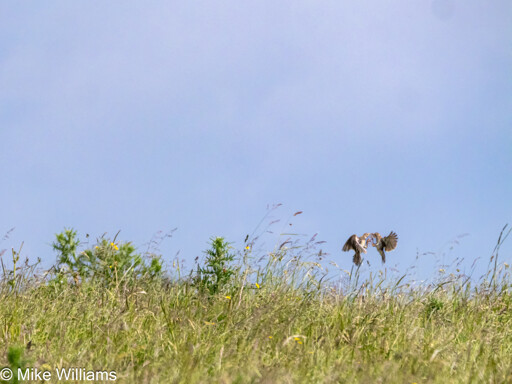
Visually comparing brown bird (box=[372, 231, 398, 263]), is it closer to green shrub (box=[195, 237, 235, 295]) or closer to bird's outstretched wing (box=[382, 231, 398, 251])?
bird's outstretched wing (box=[382, 231, 398, 251])

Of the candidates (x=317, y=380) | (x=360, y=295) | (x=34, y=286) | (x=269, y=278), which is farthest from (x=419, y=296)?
(x=34, y=286)

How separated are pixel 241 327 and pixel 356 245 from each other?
3.96 m

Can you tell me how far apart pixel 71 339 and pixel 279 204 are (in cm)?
281

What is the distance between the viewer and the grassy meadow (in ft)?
10.8

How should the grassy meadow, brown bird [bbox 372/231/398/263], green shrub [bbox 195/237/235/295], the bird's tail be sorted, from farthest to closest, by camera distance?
1. brown bird [bbox 372/231/398/263]
2. the bird's tail
3. green shrub [bbox 195/237/235/295]
4. the grassy meadow

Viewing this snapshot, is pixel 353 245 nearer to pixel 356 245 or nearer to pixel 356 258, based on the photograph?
pixel 356 245

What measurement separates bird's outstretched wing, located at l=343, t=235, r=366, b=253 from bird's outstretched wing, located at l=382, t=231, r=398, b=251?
2.06ft

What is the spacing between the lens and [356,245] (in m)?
7.84

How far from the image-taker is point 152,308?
4.97m

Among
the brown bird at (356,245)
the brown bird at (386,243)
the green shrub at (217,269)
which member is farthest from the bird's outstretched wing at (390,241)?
the green shrub at (217,269)

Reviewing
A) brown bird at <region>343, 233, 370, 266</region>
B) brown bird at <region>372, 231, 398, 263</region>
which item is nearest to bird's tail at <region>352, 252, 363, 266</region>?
brown bird at <region>343, 233, 370, 266</region>

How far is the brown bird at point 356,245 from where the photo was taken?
7805 millimetres

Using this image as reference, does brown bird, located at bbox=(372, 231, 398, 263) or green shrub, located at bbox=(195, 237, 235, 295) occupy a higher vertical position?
brown bird, located at bbox=(372, 231, 398, 263)

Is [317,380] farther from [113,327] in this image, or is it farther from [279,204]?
[279,204]
